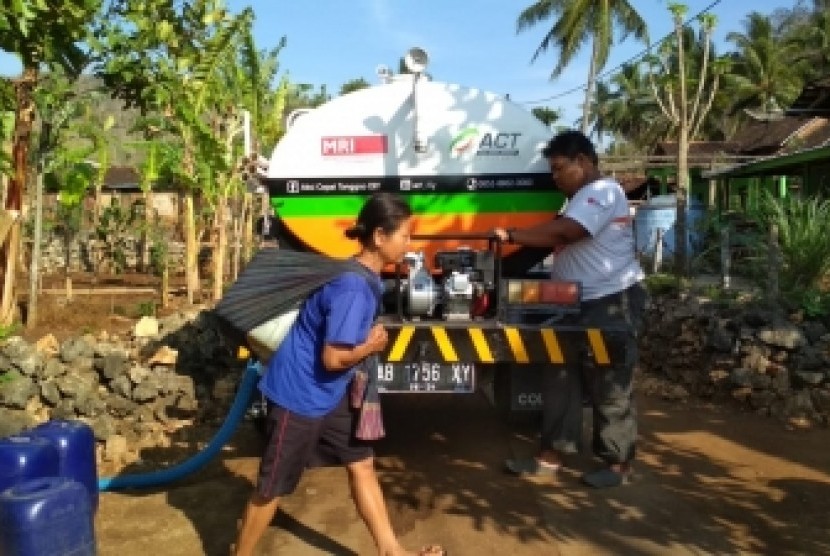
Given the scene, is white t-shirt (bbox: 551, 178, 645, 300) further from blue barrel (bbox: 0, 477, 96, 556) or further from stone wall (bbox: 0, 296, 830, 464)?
blue barrel (bbox: 0, 477, 96, 556)

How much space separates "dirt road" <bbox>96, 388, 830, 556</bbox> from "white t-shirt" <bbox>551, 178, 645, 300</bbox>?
1167 millimetres

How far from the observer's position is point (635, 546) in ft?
13.3

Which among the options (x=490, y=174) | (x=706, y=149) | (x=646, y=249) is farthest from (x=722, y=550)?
(x=706, y=149)

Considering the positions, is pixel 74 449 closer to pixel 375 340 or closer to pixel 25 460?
pixel 25 460

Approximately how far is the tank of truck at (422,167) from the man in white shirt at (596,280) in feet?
1.18

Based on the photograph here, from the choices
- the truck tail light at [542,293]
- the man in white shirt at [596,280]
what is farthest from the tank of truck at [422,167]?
the truck tail light at [542,293]

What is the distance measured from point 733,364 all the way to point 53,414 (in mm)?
5197

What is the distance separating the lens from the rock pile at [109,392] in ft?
18.9

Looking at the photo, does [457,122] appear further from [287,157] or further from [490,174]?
[287,157]

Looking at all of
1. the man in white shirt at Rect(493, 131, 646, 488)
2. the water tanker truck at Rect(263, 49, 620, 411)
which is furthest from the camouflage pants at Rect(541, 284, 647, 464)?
the water tanker truck at Rect(263, 49, 620, 411)

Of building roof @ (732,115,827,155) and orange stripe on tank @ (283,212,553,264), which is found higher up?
building roof @ (732,115,827,155)

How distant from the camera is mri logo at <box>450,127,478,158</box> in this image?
540 centimetres

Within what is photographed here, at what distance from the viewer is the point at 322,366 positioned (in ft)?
11.6

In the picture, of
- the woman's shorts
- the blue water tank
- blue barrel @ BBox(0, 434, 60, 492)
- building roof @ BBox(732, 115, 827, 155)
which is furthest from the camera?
building roof @ BBox(732, 115, 827, 155)
